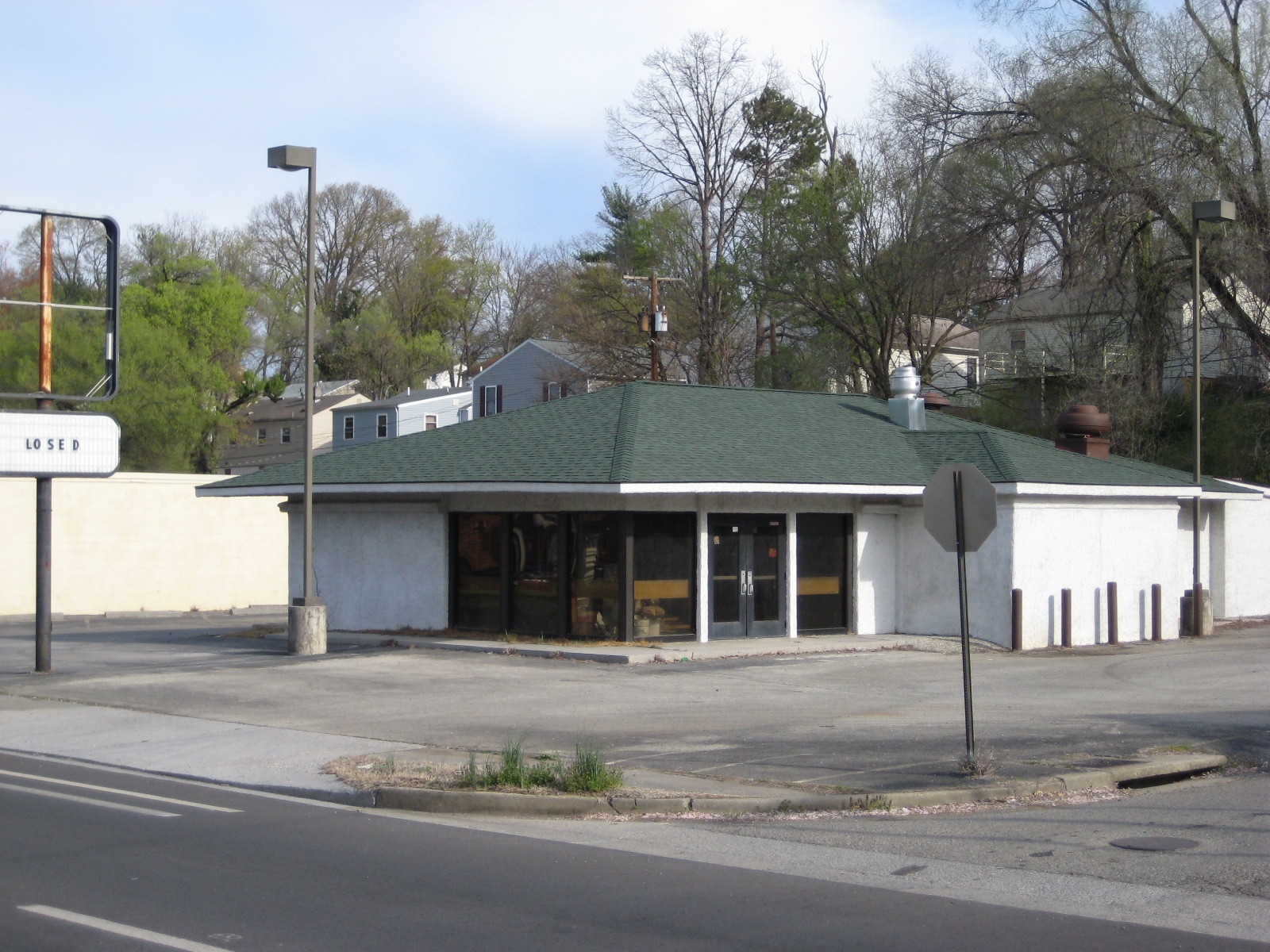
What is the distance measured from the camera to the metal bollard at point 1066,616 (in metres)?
23.9

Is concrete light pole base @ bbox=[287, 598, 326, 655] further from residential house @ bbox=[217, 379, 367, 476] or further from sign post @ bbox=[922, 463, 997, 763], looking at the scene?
residential house @ bbox=[217, 379, 367, 476]

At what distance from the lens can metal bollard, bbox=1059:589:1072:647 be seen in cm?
2389

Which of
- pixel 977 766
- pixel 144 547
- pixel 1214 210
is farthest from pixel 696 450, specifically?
pixel 144 547

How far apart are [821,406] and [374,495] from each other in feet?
31.1

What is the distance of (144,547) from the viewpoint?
36.0 meters

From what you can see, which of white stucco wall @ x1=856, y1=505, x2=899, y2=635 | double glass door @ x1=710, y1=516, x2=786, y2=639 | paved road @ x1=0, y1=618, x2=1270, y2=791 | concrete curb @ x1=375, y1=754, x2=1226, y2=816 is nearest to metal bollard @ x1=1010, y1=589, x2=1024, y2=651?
paved road @ x1=0, y1=618, x2=1270, y2=791

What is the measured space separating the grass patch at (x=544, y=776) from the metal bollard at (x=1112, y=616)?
16562 millimetres

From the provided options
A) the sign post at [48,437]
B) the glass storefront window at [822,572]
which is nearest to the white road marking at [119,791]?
the sign post at [48,437]

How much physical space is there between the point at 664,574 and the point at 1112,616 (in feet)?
28.7

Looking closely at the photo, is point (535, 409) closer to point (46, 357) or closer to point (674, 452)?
point (674, 452)

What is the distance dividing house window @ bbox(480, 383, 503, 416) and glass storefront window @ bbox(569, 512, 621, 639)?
4445cm

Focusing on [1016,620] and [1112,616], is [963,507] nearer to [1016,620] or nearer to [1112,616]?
[1016,620]

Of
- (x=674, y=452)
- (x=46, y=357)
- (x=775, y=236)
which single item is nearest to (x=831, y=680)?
(x=674, y=452)

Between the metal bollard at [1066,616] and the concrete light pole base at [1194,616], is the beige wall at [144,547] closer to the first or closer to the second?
the metal bollard at [1066,616]
